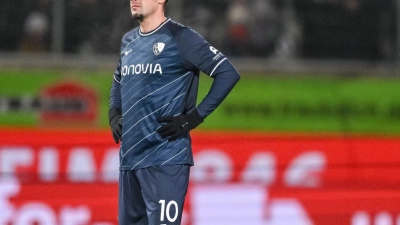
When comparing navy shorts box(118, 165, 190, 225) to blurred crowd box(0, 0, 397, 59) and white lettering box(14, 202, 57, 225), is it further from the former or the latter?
blurred crowd box(0, 0, 397, 59)

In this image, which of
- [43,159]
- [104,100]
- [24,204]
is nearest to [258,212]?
[24,204]

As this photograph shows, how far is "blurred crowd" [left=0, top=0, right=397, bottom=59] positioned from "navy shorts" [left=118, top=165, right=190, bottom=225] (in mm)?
6195

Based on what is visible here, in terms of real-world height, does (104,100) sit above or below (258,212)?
above

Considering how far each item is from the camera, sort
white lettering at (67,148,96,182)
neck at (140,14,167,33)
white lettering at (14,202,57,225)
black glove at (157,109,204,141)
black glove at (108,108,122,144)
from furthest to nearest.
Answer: white lettering at (67,148,96,182) → white lettering at (14,202,57,225) → black glove at (108,108,122,144) → neck at (140,14,167,33) → black glove at (157,109,204,141)

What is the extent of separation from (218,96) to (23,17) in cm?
648

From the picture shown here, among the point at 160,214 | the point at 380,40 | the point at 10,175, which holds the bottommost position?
the point at 160,214

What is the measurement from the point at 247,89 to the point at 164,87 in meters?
6.62

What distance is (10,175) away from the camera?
794 centimetres

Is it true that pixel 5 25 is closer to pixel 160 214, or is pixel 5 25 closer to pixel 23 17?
pixel 23 17

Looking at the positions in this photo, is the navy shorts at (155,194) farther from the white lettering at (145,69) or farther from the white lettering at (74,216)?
the white lettering at (74,216)

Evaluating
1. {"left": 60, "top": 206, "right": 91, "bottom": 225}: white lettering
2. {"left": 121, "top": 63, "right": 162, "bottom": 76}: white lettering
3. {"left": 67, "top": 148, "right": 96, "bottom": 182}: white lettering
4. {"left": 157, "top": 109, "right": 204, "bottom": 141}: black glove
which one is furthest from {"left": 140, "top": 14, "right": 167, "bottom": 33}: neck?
{"left": 67, "top": 148, "right": 96, "bottom": 182}: white lettering

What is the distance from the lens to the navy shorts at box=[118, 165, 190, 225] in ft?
16.2

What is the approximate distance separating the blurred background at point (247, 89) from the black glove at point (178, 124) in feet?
14.4

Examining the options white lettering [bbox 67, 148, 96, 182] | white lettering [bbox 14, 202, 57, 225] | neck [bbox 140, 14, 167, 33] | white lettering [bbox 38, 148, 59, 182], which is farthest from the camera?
white lettering [bbox 67, 148, 96, 182]
